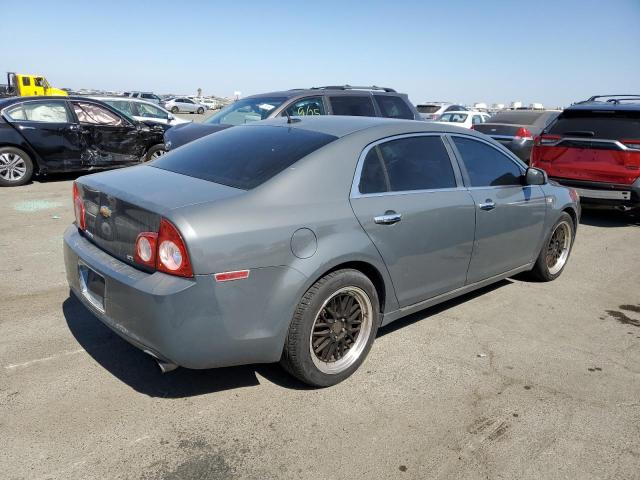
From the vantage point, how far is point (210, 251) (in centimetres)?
255

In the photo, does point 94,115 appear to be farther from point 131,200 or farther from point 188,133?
point 131,200

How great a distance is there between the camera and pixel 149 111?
50.9ft

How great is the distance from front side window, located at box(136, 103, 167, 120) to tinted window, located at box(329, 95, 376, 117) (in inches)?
345

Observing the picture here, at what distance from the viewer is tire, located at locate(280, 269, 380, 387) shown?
9.62 feet

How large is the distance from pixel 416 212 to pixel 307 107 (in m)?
5.07

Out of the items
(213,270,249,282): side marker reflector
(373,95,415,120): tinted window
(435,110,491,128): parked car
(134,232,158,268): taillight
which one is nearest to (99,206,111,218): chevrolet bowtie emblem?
(134,232,158,268): taillight

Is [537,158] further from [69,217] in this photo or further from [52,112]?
[52,112]

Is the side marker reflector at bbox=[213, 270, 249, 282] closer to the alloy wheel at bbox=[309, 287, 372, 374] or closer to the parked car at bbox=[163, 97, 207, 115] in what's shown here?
the alloy wheel at bbox=[309, 287, 372, 374]

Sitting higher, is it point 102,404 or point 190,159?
point 190,159

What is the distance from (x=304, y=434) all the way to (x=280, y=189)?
1.33 m

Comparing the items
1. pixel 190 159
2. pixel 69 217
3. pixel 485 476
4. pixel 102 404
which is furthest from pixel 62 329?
pixel 69 217

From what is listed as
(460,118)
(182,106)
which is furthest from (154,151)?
(182,106)

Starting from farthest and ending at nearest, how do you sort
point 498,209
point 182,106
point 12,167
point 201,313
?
point 182,106
point 12,167
point 498,209
point 201,313

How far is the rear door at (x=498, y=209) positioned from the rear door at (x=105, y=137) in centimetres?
762
